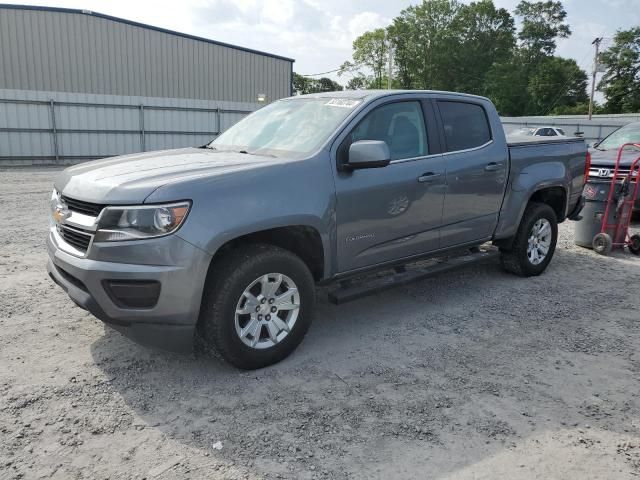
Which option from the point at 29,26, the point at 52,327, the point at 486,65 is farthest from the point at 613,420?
the point at 486,65

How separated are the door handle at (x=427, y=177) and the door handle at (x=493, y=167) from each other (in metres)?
0.80

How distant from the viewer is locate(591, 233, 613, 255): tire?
719 centimetres

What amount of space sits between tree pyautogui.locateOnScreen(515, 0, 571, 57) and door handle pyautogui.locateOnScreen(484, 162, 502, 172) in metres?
74.3

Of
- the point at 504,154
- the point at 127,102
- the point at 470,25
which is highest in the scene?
the point at 470,25

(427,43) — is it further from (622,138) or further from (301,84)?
(622,138)

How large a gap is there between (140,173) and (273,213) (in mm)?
903

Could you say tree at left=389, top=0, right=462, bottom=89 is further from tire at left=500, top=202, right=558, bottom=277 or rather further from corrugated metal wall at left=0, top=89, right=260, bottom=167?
tire at left=500, top=202, right=558, bottom=277

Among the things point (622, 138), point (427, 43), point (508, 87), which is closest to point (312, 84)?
point (427, 43)

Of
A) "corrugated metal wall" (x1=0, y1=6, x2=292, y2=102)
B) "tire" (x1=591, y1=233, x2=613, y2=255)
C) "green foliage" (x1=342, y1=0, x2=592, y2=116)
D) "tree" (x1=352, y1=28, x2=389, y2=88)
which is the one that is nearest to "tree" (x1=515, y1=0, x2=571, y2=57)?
"green foliage" (x1=342, y1=0, x2=592, y2=116)

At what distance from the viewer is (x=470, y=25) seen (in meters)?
70.9

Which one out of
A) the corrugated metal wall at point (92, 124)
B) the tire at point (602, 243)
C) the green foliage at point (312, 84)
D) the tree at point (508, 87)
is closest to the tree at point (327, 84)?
the green foliage at point (312, 84)

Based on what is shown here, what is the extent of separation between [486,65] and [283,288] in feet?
243

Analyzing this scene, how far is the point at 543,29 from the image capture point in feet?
233

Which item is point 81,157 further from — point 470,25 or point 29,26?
point 470,25
